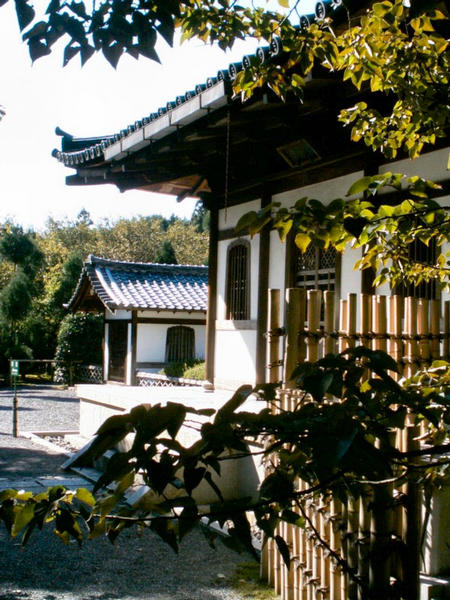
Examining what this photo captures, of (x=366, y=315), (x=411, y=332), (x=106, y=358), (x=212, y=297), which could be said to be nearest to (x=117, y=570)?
(x=366, y=315)

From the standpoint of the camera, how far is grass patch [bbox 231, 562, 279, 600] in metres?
4.10

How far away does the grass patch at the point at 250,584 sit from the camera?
4098 millimetres

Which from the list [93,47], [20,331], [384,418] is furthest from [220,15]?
[20,331]

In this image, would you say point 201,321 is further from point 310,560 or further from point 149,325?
point 310,560

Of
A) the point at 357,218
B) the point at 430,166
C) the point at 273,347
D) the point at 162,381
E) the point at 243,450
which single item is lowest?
the point at 162,381

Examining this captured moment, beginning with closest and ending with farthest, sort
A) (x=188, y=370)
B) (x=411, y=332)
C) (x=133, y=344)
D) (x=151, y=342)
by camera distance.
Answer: (x=411, y=332) < (x=188, y=370) < (x=133, y=344) < (x=151, y=342)

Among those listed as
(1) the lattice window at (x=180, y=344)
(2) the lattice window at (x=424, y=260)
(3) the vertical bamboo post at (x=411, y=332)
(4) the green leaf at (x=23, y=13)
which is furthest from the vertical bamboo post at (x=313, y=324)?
(1) the lattice window at (x=180, y=344)

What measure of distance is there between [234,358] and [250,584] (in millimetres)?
4814

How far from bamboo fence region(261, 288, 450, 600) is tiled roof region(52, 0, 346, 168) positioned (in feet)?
6.38

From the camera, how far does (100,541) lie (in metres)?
5.39

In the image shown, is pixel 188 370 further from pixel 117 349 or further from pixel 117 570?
pixel 117 570

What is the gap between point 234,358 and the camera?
900 cm

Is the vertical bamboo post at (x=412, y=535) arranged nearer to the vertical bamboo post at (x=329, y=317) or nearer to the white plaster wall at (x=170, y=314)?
the vertical bamboo post at (x=329, y=317)

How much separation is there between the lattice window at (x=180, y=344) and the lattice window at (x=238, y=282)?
1105 cm
